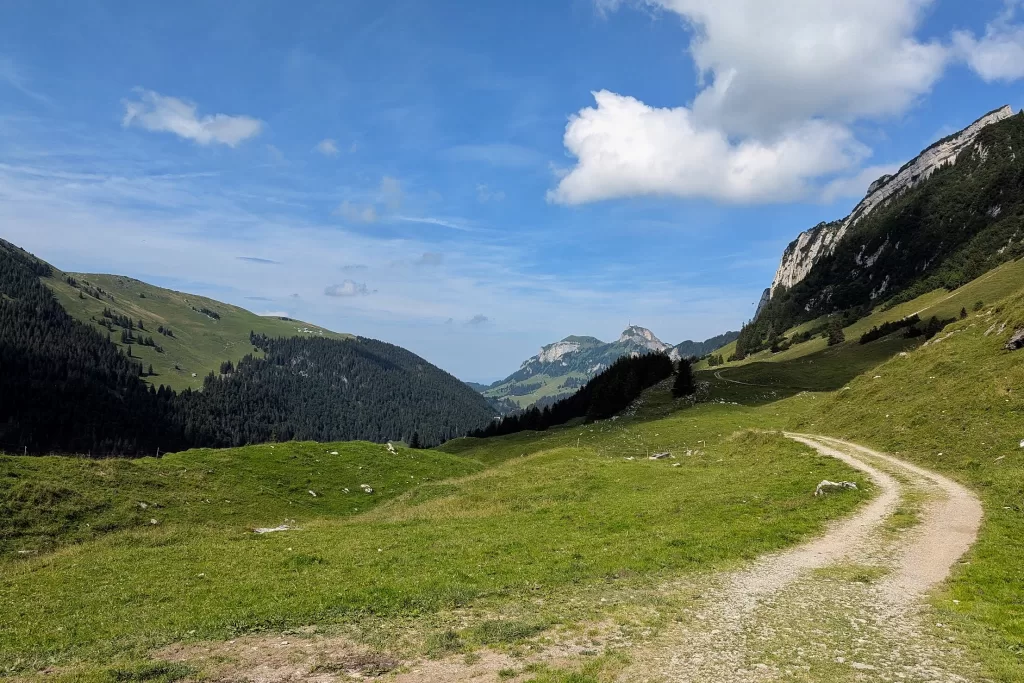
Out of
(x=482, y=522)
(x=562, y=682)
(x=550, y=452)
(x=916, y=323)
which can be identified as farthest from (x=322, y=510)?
(x=916, y=323)

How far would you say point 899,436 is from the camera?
3566 centimetres

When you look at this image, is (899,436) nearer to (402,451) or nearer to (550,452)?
(550,452)

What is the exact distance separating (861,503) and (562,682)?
20411mm

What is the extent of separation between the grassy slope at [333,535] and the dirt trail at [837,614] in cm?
237

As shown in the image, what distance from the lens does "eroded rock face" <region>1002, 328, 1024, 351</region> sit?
35.7 metres

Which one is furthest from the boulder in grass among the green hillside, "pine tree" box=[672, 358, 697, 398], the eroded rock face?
"pine tree" box=[672, 358, 697, 398]

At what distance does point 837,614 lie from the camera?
45.1ft

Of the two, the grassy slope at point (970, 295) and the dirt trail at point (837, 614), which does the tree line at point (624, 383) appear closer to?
the grassy slope at point (970, 295)

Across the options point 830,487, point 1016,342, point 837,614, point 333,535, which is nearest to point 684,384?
point 1016,342

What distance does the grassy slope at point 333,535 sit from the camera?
16.4 meters

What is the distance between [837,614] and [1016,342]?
3575 cm

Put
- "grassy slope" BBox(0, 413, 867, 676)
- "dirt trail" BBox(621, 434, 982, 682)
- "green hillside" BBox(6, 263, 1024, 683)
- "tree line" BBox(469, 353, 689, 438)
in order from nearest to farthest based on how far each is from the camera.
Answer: "dirt trail" BBox(621, 434, 982, 682), "green hillside" BBox(6, 263, 1024, 683), "grassy slope" BBox(0, 413, 867, 676), "tree line" BBox(469, 353, 689, 438)

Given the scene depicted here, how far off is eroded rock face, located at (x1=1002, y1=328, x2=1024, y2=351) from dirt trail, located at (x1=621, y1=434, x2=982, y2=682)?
20603 millimetres

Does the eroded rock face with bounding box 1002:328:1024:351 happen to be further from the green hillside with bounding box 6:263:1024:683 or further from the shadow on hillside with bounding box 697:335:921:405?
the shadow on hillside with bounding box 697:335:921:405
